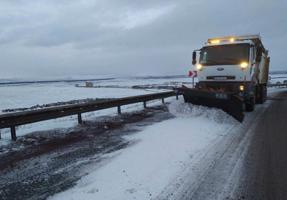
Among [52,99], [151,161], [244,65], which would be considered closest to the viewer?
[151,161]

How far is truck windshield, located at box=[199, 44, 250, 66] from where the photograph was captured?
15.0m

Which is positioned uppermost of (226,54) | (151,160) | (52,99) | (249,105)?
(226,54)

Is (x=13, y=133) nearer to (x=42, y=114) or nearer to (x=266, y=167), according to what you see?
(x=42, y=114)

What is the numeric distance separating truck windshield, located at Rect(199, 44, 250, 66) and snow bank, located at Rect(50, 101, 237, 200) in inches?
133

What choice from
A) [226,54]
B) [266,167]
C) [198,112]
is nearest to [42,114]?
[198,112]

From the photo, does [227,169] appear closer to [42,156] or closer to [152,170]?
[152,170]

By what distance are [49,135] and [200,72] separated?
7.42 m

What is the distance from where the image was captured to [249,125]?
1221 centimetres

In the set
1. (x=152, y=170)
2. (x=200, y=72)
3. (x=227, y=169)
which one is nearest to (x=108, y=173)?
(x=152, y=170)

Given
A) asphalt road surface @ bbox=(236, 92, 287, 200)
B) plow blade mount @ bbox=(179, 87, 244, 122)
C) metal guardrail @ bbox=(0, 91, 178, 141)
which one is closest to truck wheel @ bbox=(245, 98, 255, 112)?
plow blade mount @ bbox=(179, 87, 244, 122)

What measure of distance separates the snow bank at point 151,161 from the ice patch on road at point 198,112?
7 centimetres

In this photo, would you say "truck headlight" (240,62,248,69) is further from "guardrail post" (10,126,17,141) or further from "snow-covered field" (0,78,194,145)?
"guardrail post" (10,126,17,141)

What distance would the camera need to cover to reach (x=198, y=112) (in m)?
13.4

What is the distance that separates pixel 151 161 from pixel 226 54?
30.1 feet
